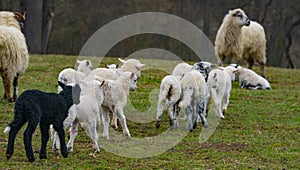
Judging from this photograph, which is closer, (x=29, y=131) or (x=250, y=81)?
(x=29, y=131)

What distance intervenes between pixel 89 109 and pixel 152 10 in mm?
22795

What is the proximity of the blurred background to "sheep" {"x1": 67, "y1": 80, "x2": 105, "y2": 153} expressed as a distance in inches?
629

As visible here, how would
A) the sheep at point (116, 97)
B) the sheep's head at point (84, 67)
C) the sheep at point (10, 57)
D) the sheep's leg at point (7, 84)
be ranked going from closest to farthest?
the sheep at point (116, 97) < the sheep's head at point (84, 67) < the sheep at point (10, 57) < the sheep's leg at point (7, 84)

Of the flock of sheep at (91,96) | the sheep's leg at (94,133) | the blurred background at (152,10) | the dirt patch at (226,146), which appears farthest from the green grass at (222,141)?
the blurred background at (152,10)

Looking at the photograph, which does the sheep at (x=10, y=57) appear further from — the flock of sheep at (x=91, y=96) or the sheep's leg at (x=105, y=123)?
the sheep's leg at (x=105, y=123)

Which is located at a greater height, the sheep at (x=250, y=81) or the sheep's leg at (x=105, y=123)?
the sheep at (x=250, y=81)

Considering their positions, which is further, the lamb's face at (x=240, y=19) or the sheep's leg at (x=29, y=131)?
the lamb's face at (x=240, y=19)

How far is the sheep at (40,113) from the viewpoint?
286 inches

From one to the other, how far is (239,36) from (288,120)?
557 centimetres

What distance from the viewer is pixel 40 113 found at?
7.34 m

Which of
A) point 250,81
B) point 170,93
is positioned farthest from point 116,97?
point 250,81

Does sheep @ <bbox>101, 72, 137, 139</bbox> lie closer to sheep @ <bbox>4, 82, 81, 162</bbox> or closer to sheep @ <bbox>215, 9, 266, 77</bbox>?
sheep @ <bbox>4, 82, 81, 162</bbox>

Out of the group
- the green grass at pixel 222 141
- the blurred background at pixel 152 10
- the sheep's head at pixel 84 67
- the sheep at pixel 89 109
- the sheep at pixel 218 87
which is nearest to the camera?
the green grass at pixel 222 141

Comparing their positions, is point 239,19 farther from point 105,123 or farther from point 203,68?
point 105,123
